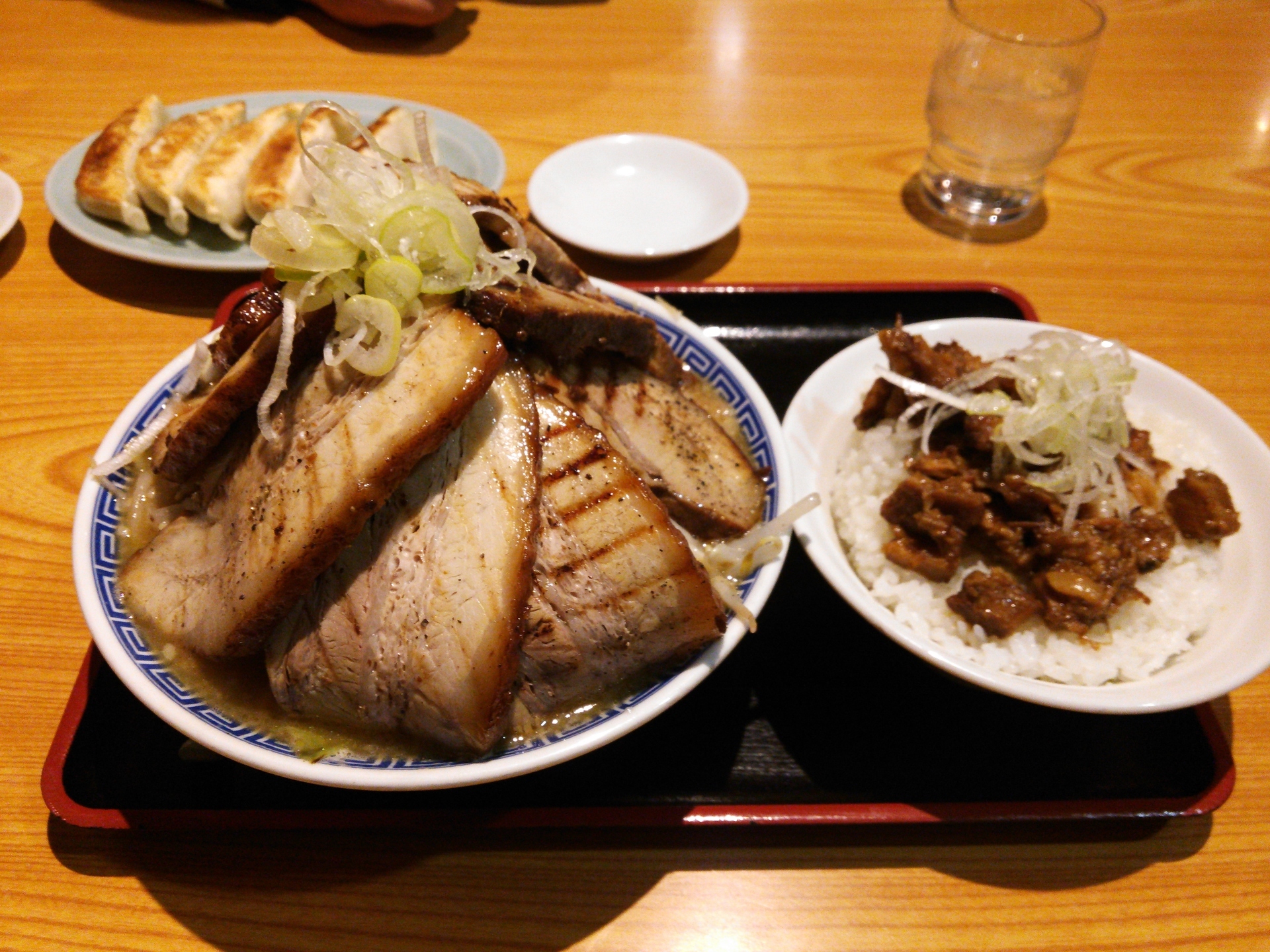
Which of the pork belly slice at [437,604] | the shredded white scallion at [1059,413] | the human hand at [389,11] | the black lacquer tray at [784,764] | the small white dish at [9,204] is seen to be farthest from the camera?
the human hand at [389,11]

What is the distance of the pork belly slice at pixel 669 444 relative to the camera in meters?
1.72

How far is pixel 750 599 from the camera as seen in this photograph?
63.4 inches

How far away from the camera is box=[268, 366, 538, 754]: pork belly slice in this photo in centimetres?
134

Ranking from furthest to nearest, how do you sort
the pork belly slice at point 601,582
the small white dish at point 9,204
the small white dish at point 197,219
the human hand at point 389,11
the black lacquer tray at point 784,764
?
the human hand at point 389,11 → the small white dish at point 9,204 → the small white dish at point 197,219 → the black lacquer tray at point 784,764 → the pork belly slice at point 601,582

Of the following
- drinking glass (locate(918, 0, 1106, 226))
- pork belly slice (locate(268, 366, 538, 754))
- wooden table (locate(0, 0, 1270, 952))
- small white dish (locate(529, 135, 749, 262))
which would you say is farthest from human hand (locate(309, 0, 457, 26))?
pork belly slice (locate(268, 366, 538, 754))

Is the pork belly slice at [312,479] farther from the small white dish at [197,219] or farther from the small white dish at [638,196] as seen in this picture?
the small white dish at [638,196]

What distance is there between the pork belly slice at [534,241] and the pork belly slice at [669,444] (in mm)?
206

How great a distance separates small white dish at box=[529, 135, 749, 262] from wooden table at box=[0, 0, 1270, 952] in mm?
136

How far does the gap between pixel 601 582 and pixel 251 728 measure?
73cm

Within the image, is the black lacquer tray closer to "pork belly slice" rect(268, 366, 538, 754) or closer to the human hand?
"pork belly slice" rect(268, 366, 538, 754)

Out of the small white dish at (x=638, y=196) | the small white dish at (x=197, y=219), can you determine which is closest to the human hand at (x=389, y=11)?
the small white dish at (x=197, y=219)

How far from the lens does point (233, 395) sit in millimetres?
1518

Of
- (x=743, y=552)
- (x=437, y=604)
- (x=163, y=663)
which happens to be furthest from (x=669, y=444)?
(x=163, y=663)

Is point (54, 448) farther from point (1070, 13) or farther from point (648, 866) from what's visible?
point (1070, 13)
